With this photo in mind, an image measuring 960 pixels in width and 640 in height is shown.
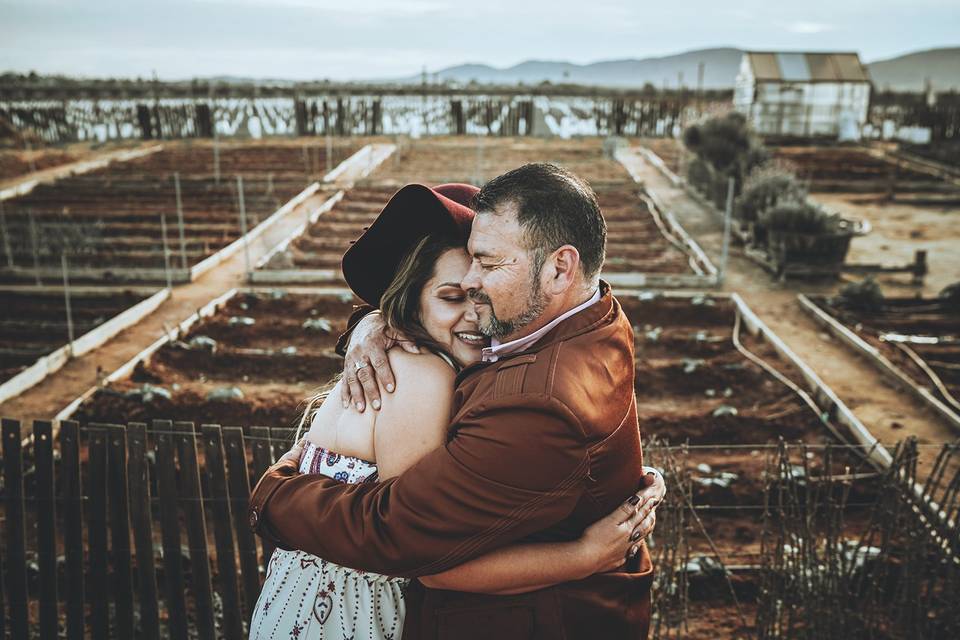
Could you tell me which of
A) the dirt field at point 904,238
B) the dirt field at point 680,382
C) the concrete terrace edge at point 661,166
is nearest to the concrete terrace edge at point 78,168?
the dirt field at point 680,382

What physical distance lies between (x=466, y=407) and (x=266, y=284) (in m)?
10.9

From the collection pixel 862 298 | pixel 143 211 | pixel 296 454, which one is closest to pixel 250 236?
pixel 143 211

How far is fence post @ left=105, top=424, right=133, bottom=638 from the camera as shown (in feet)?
10.9

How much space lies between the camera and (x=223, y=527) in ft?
11.0

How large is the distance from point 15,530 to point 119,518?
684 mm

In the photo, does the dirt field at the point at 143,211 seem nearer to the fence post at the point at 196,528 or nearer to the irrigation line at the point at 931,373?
the fence post at the point at 196,528

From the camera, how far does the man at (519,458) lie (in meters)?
1.58

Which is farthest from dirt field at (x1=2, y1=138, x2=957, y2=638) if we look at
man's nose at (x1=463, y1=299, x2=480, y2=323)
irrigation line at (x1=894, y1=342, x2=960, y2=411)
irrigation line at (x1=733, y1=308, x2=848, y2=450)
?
man's nose at (x1=463, y1=299, x2=480, y2=323)

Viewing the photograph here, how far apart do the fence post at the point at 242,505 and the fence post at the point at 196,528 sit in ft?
0.46

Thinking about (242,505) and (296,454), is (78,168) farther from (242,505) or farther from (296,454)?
(296,454)

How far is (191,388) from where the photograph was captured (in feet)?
26.4

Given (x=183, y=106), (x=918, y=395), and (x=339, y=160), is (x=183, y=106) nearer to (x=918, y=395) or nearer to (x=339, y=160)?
(x=339, y=160)

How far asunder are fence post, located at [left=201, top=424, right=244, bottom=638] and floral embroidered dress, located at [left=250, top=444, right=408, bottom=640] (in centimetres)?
130

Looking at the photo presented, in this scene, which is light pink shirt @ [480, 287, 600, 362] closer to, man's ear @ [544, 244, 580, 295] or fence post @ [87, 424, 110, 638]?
man's ear @ [544, 244, 580, 295]
